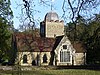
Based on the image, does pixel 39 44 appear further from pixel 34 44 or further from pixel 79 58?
pixel 79 58

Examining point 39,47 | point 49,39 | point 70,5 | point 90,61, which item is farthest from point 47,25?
point 70,5

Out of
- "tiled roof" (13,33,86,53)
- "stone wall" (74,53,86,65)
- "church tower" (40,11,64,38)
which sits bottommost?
"stone wall" (74,53,86,65)

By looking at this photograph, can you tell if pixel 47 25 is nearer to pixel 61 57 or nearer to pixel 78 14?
pixel 61 57

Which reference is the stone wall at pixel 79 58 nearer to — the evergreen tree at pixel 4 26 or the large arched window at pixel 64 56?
the large arched window at pixel 64 56

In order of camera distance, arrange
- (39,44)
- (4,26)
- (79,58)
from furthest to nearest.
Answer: (79,58)
(39,44)
(4,26)

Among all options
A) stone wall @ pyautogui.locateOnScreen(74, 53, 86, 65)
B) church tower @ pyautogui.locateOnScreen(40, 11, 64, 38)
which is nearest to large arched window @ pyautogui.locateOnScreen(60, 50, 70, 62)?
stone wall @ pyautogui.locateOnScreen(74, 53, 86, 65)

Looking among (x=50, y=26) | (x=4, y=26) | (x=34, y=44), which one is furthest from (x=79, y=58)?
(x=4, y=26)

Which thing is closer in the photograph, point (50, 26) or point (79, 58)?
point (79, 58)

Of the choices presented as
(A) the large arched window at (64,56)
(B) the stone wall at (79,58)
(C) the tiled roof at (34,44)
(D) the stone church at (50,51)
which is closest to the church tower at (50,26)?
(D) the stone church at (50,51)

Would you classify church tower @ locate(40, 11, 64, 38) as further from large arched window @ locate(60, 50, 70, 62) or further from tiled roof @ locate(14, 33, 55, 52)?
large arched window @ locate(60, 50, 70, 62)

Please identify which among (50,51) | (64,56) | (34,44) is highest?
(34,44)

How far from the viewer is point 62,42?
68.2m

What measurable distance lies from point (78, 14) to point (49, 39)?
60.9 meters

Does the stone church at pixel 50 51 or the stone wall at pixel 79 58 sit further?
the stone wall at pixel 79 58
